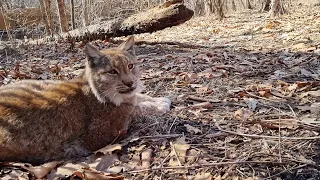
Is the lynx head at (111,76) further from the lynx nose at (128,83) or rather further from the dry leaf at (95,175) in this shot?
the dry leaf at (95,175)

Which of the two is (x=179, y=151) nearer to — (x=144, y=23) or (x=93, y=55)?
(x=93, y=55)

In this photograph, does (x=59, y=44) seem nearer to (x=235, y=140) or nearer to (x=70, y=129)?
(x=70, y=129)

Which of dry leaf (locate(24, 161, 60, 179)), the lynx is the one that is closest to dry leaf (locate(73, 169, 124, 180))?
dry leaf (locate(24, 161, 60, 179))

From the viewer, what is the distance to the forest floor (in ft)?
8.79

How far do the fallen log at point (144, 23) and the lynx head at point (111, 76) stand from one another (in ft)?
16.0

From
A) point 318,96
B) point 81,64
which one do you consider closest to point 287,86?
point 318,96

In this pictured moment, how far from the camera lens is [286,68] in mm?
5078

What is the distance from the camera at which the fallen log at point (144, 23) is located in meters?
8.48

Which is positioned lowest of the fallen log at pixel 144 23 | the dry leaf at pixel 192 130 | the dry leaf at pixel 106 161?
the dry leaf at pixel 106 161

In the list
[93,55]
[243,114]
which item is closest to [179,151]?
[243,114]

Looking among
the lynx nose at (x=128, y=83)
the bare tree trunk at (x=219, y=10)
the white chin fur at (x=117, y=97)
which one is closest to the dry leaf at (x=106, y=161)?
the white chin fur at (x=117, y=97)

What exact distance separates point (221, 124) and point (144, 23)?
6071 millimetres

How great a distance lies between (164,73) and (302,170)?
3.37 meters

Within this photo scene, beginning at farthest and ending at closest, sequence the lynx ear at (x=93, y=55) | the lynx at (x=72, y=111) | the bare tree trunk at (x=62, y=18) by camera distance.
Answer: the bare tree trunk at (x=62, y=18) → the lynx ear at (x=93, y=55) → the lynx at (x=72, y=111)
